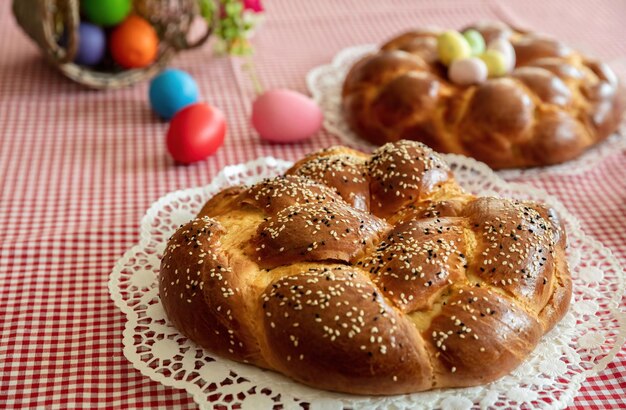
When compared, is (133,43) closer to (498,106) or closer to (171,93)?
(171,93)

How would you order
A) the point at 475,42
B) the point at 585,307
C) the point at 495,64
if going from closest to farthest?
the point at 585,307 < the point at 495,64 < the point at 475,42

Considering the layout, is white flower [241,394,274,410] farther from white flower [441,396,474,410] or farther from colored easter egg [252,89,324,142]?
colored easter egg [252,89,324,142]

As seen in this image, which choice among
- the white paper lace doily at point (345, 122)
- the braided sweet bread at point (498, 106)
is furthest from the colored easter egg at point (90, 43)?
the braided sweet bread at point (498, 106)

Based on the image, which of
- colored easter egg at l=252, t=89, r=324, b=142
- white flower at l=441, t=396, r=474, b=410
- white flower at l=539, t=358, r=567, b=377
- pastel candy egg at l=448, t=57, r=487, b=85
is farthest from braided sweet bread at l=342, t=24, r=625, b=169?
white flower at l=441, t=396, r=474, b=410

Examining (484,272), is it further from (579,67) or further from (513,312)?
(579,67)

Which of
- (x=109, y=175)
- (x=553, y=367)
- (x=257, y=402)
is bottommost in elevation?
(x=109, y=175)

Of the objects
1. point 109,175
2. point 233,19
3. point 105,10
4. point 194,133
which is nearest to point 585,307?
point 194,133

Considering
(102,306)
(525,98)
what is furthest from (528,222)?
(102,306)
